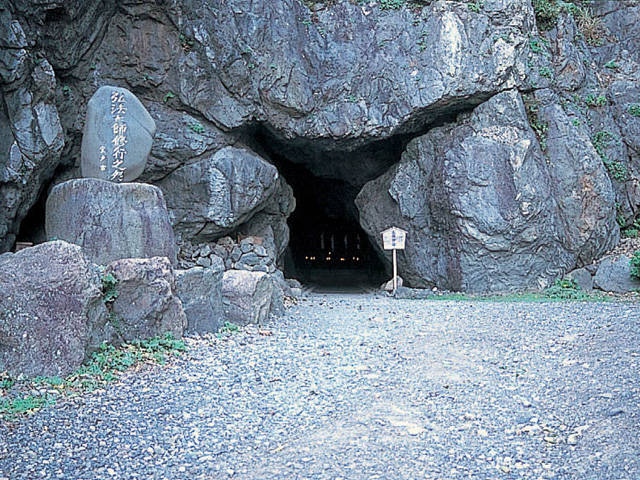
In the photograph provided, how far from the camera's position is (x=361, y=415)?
3748 mm

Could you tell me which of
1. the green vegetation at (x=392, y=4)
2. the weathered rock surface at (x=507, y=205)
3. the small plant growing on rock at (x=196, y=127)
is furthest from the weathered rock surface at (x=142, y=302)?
the green vegetation at (x=392, y=4)

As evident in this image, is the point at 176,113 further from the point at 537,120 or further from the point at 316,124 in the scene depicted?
the point at 537,120

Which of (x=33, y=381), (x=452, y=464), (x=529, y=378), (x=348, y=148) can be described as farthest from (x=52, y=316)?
(x=348, y=148)

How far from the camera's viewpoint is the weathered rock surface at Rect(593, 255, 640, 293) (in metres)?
11.6

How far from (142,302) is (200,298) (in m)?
1.23

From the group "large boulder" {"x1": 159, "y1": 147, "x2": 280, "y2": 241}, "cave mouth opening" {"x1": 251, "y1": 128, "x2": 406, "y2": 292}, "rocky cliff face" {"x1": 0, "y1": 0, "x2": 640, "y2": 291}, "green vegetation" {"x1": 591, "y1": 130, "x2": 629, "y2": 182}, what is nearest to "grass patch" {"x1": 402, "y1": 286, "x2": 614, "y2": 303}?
"rocky cliff face" {"x1": 0, "y1": 0, "x2": 640, "y2": 291}

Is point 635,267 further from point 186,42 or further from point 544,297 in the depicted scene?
point 186,42

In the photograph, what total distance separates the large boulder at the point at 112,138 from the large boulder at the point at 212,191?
6.25 m

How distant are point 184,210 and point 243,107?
313 centimetres

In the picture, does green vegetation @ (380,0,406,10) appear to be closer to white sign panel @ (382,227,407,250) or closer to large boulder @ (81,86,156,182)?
white sign panel @ (382,227,407,250)

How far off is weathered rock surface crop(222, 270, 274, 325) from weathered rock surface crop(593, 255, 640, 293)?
854 cm

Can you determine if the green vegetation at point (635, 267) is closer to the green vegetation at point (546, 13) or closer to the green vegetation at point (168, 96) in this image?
the green vegetation at point (546, 13)

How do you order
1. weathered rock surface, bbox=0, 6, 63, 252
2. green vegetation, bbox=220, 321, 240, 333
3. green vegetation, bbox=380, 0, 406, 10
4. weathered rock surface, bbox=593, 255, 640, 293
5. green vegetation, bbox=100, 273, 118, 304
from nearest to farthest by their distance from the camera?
1. green vegetation, bbox=100, 273, 118, 304
2. green vegetation, bbox=220, 321, 240, 333
3. weathered rock surface, bbox=0, 6, 63, 252
4. weathered rock surface, bbox=593, 255, 640, 293
5. green vegetation, bbox=380, 0, 406, 10

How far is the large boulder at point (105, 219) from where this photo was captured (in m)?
6.38
